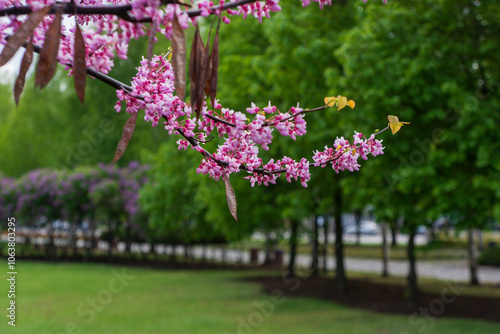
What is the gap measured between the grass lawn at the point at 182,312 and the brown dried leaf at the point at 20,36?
34.5ft

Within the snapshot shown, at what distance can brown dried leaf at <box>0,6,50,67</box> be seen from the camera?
1.55 meters

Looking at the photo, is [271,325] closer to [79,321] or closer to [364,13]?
[79,321]

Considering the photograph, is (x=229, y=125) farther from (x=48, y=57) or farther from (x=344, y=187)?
(x=344, y=187)

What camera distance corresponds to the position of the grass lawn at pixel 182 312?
470 inches

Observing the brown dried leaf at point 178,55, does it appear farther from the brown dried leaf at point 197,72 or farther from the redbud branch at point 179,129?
the redbud branch at point 179,129

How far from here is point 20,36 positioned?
61.4 inches

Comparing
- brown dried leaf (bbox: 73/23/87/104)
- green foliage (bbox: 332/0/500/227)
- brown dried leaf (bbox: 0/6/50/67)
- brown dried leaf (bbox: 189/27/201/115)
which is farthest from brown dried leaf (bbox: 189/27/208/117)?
green foliage (bbox: 332/0/500/227)

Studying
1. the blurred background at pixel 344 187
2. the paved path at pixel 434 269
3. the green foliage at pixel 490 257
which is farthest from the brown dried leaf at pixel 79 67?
the green foliage at pixel 490 257

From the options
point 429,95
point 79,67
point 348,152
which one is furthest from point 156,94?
point 429,95

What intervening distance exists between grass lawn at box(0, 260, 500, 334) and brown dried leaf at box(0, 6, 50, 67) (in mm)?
10508

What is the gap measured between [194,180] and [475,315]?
8.32 metres

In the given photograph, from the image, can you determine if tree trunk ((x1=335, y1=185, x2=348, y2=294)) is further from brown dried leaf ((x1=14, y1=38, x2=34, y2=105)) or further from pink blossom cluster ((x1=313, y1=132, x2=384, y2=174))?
brown dried leaf ((x1=14, y1=38, x2=34, y2=105))

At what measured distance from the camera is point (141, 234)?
28625 millimetres

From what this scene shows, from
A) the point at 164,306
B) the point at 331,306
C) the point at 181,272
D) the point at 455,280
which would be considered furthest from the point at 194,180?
the point at 455,280
